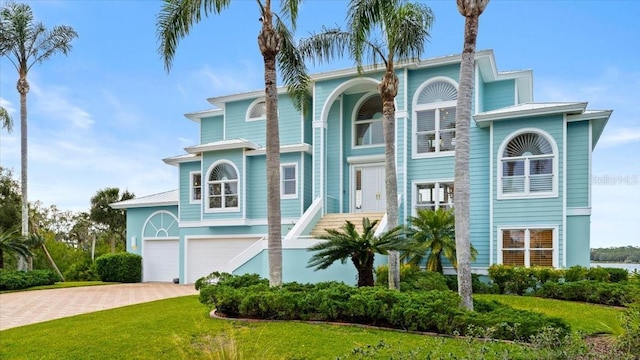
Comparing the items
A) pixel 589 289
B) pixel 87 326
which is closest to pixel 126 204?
pixel 87 326

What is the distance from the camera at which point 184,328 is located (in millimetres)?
8062

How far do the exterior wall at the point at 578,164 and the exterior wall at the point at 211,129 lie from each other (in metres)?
14.8

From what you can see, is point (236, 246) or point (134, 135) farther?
point (134, 135)

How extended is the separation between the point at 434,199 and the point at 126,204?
1512cm

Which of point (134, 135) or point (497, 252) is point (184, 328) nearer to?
point (497, 252)

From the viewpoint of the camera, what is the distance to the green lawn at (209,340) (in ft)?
20.3

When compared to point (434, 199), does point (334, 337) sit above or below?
below

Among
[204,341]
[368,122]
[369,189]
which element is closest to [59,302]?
[204,341]

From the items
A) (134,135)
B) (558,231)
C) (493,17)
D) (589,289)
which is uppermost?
(493,17)

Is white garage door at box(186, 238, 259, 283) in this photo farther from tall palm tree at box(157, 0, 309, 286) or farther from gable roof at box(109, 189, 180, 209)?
tall palm tree at box(157, 0, 309, 286)

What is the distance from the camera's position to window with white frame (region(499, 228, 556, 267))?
1459cm

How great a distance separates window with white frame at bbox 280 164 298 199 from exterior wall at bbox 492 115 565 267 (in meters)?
7.63

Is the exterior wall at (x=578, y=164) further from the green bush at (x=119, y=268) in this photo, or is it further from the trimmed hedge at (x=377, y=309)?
the green bush at (x=119, y=268)

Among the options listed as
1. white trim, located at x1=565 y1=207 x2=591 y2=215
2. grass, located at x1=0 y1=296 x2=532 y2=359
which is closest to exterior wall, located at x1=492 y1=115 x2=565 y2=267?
white trim, located at x1=565 y1=207 x2=591 y2=215
